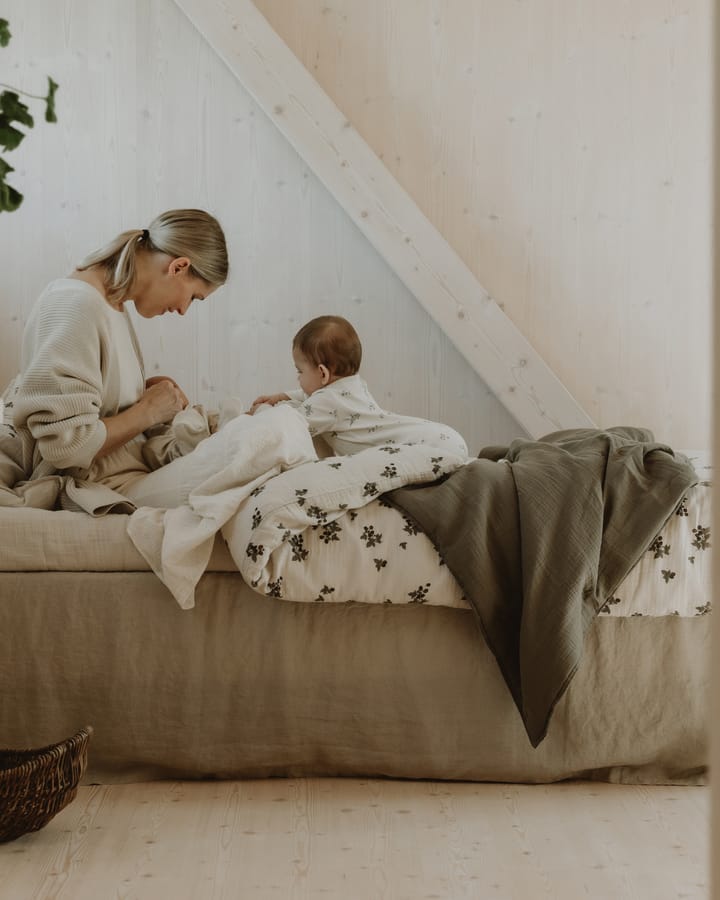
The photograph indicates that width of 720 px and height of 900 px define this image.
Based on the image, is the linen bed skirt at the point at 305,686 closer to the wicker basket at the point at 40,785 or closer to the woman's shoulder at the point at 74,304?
the wicker basket at the point at 40,785

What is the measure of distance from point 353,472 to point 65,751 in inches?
27.2

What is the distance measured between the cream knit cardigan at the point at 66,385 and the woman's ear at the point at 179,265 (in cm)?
16

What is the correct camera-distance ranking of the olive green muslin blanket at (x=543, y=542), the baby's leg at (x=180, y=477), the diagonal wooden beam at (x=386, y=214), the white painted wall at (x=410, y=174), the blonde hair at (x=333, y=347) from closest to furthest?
the olive green muslin blanket at (x=543, y=542), the baby's leg at (x=180, y=477), the blonde hair at (x=333, y=347), the diagonal wooden beam at (x=386, y=214), the white painted wall at (x=410, y=174)

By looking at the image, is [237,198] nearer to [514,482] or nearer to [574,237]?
[574,237]

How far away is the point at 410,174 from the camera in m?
3.78

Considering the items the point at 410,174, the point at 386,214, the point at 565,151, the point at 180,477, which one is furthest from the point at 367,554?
the point at 565,151

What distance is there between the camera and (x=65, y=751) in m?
1.73

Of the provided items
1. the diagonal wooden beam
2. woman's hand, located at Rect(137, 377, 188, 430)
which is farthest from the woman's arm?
the diagonal wooden beam

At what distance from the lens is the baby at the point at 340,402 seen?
2.76 m

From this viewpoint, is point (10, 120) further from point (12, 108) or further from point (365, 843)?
point (365, 843)

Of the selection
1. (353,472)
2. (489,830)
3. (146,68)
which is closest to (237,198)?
(146,68)

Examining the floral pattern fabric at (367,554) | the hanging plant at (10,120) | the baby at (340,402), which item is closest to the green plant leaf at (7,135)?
the hanging plant at (10,120)

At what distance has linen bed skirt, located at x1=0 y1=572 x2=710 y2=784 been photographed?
1.98 metres

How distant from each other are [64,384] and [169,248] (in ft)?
1.34
